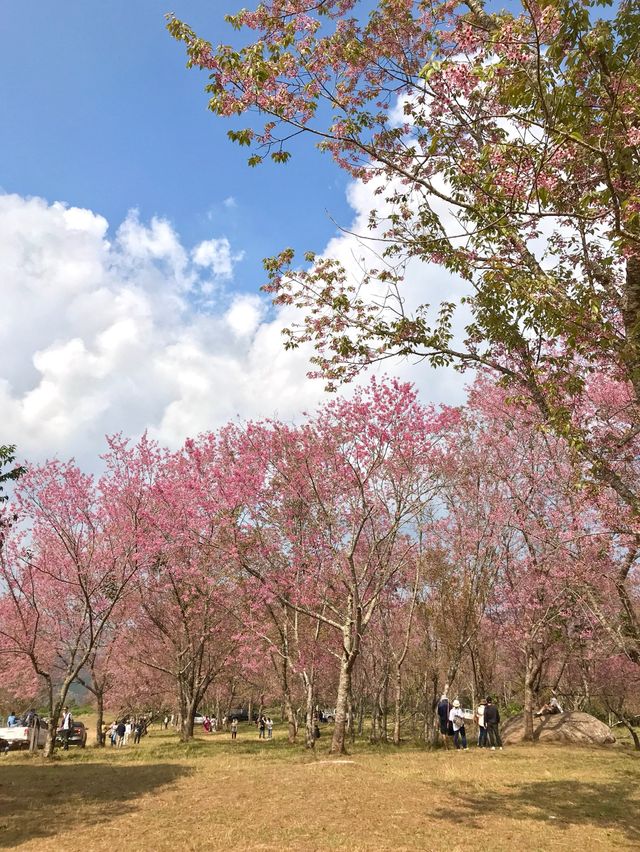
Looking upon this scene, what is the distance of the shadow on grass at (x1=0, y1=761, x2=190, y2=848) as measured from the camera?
26.2 feet

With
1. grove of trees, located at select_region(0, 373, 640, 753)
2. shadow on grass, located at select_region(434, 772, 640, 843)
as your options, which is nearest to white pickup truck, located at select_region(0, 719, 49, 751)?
grove of trees, located at select_region(0, 373, 640, 753)

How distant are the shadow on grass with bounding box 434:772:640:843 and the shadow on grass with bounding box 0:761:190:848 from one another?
214 inches

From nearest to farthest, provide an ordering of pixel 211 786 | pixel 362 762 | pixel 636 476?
1. pixel 211 786
2. pixel 362 762
3. pixel 636 476

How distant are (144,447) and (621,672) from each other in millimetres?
26365

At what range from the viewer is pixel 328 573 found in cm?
2019

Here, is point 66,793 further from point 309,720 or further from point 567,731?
point 567,731

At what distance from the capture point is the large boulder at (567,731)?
20828 millimetres

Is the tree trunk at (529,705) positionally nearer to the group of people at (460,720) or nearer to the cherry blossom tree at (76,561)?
the group of people at (460,720)

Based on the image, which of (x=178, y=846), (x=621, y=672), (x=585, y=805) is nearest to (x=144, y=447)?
(x=178, y=846)

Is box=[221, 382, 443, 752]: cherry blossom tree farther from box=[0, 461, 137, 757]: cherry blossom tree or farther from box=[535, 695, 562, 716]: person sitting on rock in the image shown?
box=[535, 695, 562, 716]: person sitting on rock

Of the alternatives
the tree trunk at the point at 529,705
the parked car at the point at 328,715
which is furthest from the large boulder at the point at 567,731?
the parked car at the point at 328,715

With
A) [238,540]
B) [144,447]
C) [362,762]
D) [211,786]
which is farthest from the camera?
[144,447]

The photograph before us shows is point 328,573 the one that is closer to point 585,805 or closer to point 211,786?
point 211,786

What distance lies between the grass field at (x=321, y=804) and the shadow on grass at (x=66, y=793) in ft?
0.08
